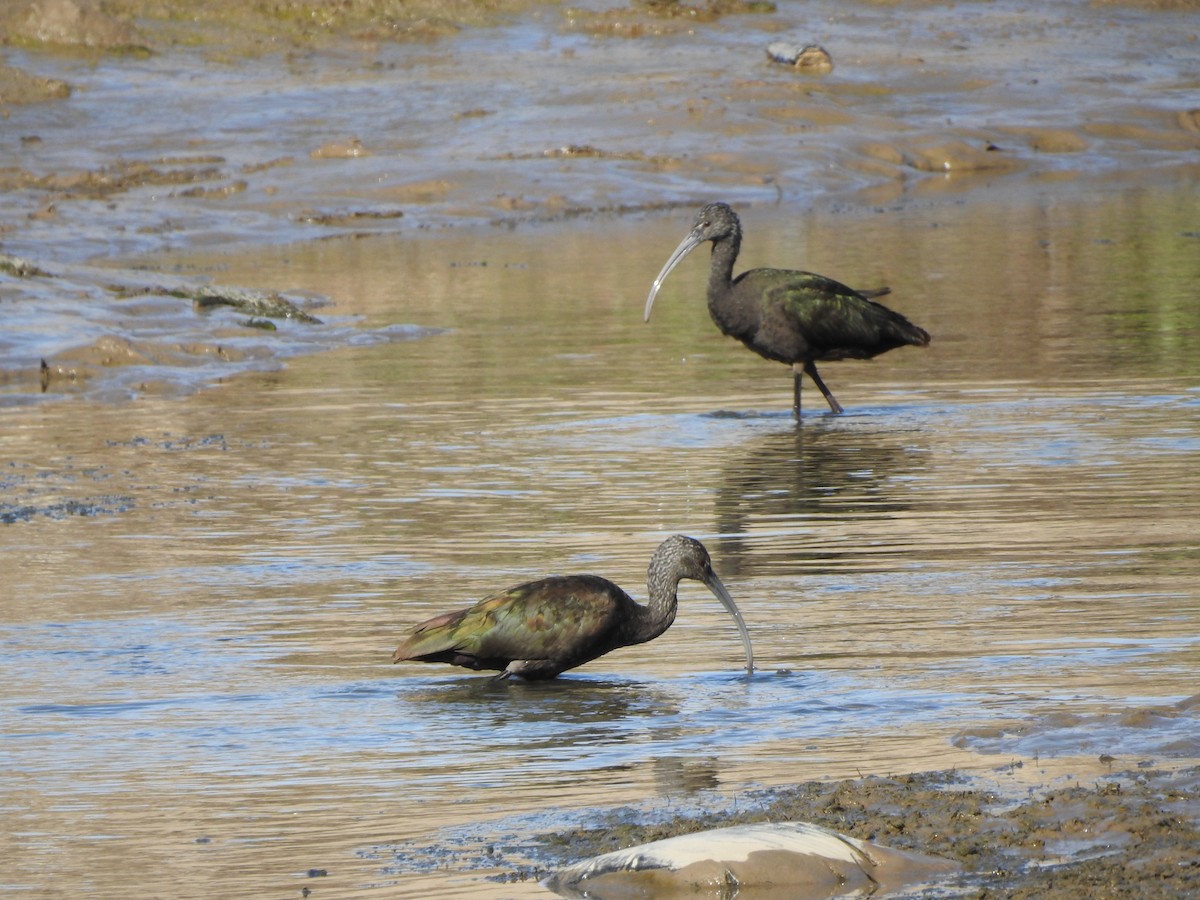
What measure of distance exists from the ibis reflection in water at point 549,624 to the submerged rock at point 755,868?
8.03 feet

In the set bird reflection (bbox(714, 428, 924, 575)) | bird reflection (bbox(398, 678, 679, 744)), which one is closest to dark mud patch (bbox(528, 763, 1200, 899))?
bird reflection (bbox(398, 678, 679, 744))

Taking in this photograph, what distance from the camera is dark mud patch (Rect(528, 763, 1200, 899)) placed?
512cm

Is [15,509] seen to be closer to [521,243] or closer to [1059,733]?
[1059,733]

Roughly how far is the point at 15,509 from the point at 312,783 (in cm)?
557

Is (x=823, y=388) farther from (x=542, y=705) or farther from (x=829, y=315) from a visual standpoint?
(x=542, y=705)

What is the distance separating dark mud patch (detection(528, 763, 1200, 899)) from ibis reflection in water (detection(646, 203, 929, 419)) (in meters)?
8.97

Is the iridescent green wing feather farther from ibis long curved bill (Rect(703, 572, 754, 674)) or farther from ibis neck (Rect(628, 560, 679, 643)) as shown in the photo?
ibis neck (Rect(628, 560, 679, 643))

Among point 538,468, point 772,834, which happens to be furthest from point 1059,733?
point 538,468

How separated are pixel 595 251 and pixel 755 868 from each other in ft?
74.6

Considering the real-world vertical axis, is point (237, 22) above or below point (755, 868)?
above

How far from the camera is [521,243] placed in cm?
2931

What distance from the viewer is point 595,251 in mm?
27672

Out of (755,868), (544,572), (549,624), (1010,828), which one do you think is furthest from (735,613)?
(755,868)

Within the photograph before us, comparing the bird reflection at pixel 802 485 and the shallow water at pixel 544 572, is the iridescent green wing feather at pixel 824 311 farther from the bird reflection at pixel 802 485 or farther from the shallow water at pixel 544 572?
the bird reflection at pixel 802 485
